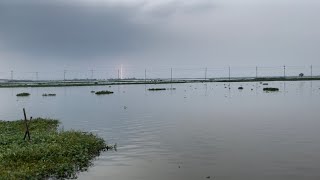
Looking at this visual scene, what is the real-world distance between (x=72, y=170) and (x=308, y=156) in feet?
56.3

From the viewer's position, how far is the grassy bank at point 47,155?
24984 mm

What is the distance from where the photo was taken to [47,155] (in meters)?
28.6

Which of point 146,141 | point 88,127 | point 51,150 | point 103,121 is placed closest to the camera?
point 51,150

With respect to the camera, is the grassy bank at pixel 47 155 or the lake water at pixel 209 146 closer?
the grassy bank at pixel 47 155

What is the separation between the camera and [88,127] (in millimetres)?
49188

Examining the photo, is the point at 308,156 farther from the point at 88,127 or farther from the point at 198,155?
the point at 88,127

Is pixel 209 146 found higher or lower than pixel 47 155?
lower

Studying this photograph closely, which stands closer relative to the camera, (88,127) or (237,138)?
(237,138)

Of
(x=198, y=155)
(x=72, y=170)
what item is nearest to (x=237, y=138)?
(x=198, y=155)

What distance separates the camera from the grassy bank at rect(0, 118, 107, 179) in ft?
82.0

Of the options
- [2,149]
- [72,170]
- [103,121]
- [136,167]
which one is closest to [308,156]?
[136,167]

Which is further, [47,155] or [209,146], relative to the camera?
[209,146]

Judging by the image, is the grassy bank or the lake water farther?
the lake water

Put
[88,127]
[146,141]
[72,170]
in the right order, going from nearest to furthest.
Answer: [72,170], [146,141], [88,127]
